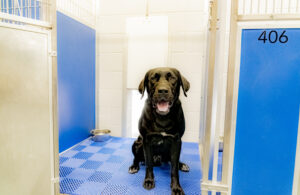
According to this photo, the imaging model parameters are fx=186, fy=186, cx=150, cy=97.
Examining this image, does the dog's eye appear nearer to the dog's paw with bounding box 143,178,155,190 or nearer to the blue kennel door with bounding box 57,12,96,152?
the dog's paw with bounding box 143,178,155,190

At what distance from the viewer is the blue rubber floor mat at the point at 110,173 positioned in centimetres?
128

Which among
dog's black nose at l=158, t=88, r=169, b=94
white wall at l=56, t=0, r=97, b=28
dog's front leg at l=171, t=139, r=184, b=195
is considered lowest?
dog's front leg at l=171, t=139, r=184, b=195

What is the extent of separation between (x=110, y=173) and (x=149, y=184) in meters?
0.37

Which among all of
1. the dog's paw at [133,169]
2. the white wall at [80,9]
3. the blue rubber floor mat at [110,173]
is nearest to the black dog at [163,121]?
the blue rubber floor mat at [110,173]

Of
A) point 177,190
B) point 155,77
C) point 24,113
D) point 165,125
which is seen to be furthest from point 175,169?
point 24,113

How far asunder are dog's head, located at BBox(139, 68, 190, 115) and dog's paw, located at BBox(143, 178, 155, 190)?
0.49m

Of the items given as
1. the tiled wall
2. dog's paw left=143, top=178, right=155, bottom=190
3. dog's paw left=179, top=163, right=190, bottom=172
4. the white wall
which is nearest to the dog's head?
dog's paw left=143, top=178, right=155, bottom=190

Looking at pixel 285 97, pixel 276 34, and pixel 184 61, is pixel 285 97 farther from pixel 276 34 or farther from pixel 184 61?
pixel 184 61

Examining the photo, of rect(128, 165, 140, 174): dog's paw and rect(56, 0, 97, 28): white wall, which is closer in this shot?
rect(128, 165, 140, 174): dog's paw

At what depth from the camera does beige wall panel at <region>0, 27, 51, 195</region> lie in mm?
863

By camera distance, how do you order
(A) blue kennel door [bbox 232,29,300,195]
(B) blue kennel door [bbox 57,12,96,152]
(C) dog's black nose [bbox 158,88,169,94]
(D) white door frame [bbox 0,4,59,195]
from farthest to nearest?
(B) blue kennel door [bbox 57,12,96,152] → (C) dog's black nose [bbox 158,88,169,94] → (D) white door frame [bbox 0,4,59,195] → (A) blue kennel door [bbox 232,29,300,195]

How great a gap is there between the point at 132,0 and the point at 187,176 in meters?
2.06

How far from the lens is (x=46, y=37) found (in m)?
0.96

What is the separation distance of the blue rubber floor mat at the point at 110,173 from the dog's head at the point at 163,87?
56cm
